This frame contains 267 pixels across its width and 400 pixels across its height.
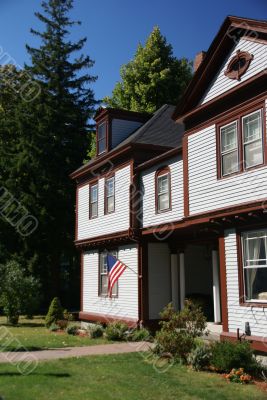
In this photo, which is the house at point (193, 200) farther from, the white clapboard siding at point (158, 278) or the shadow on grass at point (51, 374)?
the shadow on grass at point (51, 374)

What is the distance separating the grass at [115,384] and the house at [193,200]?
2.38 m

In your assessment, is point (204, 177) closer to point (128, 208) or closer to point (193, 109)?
point (193, 109)

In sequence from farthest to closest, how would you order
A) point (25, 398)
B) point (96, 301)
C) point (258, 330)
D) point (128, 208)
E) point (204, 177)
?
point (96, 301), point (128, 208), point (204, 177), point (258, 330), point (25, 398)

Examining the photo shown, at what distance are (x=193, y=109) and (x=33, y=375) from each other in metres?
9.24

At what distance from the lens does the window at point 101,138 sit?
2408 cm

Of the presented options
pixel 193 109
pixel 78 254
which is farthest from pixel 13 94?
pixel 193 109

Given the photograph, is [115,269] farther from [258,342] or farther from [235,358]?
[235,358]

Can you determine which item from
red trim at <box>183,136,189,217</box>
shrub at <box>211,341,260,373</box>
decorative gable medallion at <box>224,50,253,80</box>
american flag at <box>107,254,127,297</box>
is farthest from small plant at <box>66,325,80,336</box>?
decorative gable medallion at <box>224,50,253,80</box>

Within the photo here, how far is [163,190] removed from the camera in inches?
739

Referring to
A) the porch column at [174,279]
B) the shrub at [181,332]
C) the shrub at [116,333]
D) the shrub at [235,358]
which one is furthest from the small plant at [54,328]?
Answer: the shrub at [235,358]

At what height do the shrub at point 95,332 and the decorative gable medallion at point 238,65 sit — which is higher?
the decorative gable medallion at point 238,65

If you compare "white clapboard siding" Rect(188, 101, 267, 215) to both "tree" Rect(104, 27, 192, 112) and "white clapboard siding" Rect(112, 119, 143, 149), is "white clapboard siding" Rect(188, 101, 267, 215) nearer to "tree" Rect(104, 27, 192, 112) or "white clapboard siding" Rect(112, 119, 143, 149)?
"white clapboard siding" Rect(112, 119, 143, 149)

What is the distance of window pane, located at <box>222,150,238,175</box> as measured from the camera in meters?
14.0

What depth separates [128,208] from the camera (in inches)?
808
